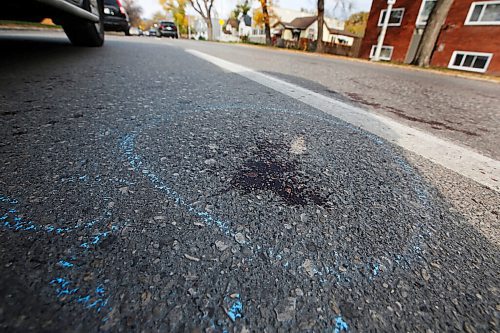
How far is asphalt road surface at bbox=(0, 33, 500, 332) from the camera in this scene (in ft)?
2.16

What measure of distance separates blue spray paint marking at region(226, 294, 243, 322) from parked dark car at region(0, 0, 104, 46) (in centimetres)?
326

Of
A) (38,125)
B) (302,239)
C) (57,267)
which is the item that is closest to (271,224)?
(302,239)

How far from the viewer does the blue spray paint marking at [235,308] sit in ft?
2.13

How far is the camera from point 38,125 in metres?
1.58

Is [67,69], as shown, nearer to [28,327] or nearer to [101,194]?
[101,194]

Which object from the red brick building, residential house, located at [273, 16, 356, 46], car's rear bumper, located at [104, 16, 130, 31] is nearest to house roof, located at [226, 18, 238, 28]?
residential house, located at [273, 16, 356, 46]

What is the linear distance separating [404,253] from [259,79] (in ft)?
10.5

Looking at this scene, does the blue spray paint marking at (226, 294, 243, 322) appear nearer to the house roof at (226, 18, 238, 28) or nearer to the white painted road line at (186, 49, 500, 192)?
the white painted road line at (186, 49, 500, 192)

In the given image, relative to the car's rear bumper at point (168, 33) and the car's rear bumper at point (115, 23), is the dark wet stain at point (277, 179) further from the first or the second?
the car's rear bumper at point (168, 33)

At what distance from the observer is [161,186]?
112 cm

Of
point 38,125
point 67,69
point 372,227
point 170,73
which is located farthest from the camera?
point 170,73


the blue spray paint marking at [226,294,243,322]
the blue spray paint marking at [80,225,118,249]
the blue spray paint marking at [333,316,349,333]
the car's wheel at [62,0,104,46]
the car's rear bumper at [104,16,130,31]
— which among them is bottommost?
the blue spray paint marking at [333,316,349,333]

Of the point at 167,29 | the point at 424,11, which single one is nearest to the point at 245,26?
the point at 167,29

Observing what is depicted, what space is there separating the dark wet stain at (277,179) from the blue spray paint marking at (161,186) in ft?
0.80
